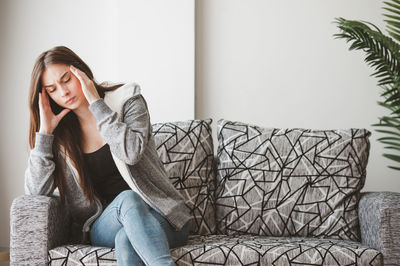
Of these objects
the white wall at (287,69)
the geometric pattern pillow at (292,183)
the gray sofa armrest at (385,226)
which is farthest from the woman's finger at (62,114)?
the gray sofa armrest at (385,226)

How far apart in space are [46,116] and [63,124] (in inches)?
3.4

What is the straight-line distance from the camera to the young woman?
70.2 inches

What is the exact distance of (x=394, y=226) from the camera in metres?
1.82

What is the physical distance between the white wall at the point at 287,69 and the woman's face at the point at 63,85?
3.41ft

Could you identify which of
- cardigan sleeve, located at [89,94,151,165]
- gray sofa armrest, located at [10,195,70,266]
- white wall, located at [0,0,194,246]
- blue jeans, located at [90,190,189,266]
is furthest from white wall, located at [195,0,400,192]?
gray sofa armrest, located at [10,195,70,266]

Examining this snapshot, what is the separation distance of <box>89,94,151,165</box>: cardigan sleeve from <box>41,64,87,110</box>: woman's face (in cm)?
10

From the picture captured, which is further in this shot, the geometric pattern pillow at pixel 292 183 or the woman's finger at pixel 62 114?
the geometric pattern pillow at pixel 292 183

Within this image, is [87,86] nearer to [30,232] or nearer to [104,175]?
[104,175]

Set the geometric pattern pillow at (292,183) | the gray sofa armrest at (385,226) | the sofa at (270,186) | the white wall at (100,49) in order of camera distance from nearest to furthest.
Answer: the gray sofa armrest at (385,226) → the sofa at (270,186) → the geometric pattern pillow at (292,183) → the white wall at (100,49)

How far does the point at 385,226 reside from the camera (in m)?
1.83

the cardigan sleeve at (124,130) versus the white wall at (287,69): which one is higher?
the white wall at (287,69)

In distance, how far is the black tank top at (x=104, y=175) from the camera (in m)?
1.93

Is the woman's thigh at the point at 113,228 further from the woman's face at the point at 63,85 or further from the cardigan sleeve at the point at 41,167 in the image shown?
the woman's face at the point at 63,85

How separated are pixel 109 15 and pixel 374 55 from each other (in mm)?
1436
